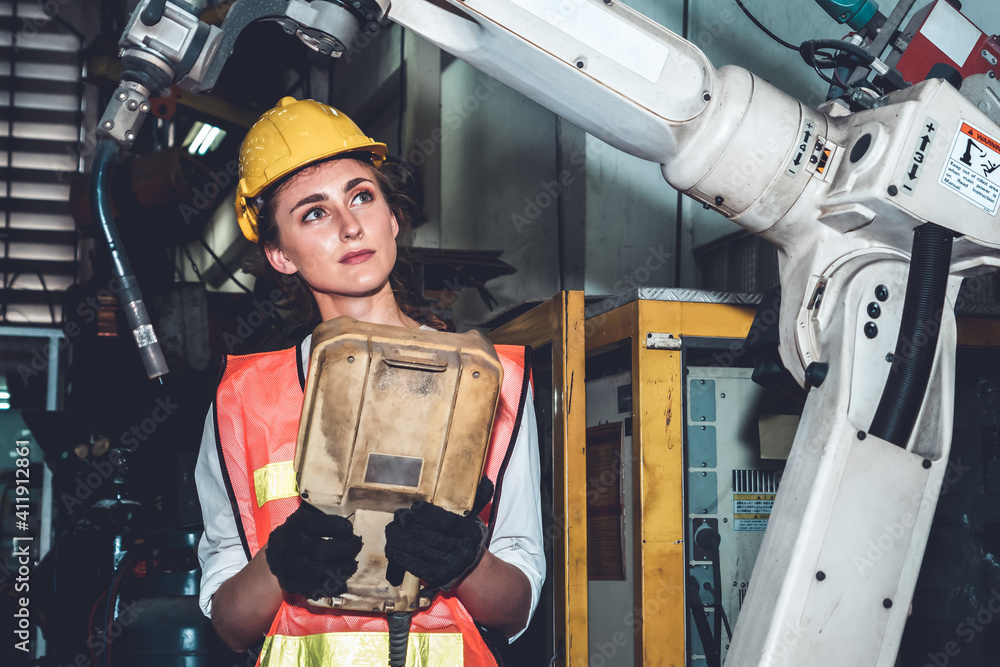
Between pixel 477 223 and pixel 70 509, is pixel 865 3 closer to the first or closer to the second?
pixel 477 223

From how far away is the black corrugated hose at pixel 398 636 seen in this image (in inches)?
48.5

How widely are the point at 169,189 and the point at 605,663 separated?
13.3 ft

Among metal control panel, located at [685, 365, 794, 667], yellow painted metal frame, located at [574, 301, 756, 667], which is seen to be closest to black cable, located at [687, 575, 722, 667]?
metal control panel, located at [685, 365, 794, 667]

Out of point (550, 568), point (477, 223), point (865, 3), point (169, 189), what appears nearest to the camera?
point (865, 3)

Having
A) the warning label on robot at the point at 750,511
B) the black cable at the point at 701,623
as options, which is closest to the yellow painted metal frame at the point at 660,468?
the black cable at the point at 701,623

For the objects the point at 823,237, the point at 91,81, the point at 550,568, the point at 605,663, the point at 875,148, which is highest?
the point at 91,81

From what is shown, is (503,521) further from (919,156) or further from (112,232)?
(919,156)

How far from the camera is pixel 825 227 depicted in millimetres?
1504

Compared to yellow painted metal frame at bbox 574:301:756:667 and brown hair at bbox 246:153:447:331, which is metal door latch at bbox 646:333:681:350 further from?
brown hair at bbox 246:153:447:331

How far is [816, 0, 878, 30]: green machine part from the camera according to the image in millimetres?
1645

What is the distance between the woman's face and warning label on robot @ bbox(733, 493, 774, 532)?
1222 mm

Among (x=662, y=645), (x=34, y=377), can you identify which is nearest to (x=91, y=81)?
(x=34, y=377)

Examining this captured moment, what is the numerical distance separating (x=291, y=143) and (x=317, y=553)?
2.72 ft

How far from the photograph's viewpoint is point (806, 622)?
1343mm
